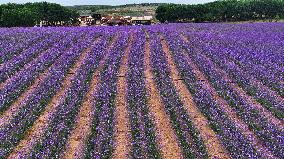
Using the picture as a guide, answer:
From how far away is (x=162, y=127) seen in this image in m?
11.5

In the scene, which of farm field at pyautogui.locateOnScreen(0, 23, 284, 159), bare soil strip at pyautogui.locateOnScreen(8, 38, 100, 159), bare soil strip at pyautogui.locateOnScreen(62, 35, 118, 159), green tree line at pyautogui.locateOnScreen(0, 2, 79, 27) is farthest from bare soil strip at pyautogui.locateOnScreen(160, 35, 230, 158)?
green tree line at pyautogui.locateOnScreen(0, 2, 79, 27)

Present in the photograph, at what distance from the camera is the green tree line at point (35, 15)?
51.7 metres

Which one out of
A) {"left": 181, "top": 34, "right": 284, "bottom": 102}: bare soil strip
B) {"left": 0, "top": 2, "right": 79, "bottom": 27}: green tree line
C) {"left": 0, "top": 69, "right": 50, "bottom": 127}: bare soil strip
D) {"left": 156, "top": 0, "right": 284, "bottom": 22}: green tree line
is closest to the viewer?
{"left": 0, "top": 69, "right": 50, "bottom": 127}: bare soil strip

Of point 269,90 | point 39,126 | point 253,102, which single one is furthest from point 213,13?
point 39,126

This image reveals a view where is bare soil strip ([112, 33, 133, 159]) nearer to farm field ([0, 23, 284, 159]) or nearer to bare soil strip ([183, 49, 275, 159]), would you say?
farm field ([0, 23, 284, 159])

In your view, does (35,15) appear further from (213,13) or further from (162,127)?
(162,127)

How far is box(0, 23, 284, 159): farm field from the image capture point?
10047 millimetres

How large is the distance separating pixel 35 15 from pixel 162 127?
46.5 meters

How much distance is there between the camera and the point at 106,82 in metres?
15.4

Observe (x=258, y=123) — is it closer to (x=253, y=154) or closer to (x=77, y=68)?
(x=253, y=154)

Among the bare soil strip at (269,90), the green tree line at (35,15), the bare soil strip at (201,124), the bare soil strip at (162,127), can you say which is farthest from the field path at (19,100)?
the green tree line at (35,15)

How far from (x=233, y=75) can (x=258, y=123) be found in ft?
18.2

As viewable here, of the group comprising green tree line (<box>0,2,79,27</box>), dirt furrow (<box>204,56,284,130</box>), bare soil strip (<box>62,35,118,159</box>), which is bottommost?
bare soil strip (<box>62,35,118,159</box>)

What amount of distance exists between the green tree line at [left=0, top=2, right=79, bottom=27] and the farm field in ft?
98.7
